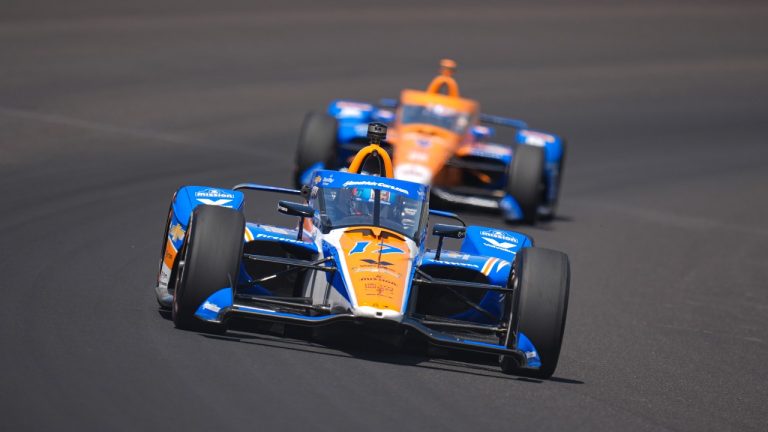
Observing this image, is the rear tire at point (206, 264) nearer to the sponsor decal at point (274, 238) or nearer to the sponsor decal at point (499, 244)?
the sponsor decal at point (274, 238)

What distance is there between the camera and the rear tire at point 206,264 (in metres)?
10.7

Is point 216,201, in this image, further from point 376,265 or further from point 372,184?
point 376,265

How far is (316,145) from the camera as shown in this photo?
2011 centimetres

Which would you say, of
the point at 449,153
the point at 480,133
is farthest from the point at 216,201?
the point at 480,133

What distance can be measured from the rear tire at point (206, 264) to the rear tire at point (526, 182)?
9444 mm

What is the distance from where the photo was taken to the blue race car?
1073 centimetres

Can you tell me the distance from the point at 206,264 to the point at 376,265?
1.35 meters

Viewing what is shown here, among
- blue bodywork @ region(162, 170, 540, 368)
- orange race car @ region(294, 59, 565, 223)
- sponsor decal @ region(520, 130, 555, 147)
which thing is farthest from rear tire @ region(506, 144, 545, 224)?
blue bodywork @ region(162, 170, 540, 368)

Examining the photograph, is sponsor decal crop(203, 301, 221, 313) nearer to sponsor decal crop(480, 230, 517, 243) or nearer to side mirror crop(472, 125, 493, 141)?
sponsor decal crop(480, 230, 517, 243)

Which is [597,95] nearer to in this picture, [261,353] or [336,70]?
[336,70]

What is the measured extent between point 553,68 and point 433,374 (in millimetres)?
26171

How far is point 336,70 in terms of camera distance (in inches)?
1267

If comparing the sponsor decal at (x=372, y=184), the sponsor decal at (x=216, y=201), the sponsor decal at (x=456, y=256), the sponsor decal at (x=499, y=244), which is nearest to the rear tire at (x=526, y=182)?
the sponsor decal at (x=499, y=244)

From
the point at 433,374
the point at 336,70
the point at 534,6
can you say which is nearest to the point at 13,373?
the point at 433,374
